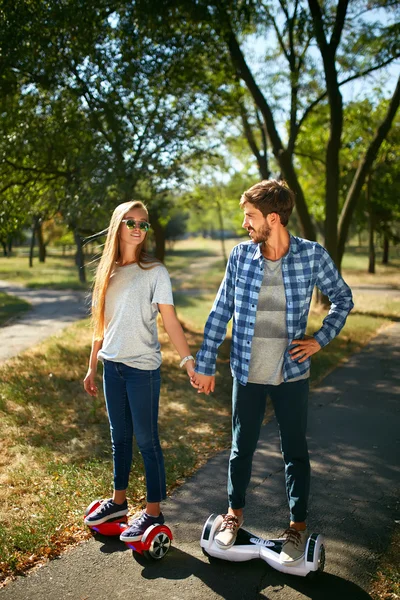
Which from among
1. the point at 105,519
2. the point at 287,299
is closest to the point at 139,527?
the point at 105,519

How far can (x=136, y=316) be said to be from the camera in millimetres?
3549

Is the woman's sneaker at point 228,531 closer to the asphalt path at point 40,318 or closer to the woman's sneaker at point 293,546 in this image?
the woman's sneaker at point 293,546

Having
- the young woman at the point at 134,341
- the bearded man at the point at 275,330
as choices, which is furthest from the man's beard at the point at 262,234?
the young woman at the point at 134,341

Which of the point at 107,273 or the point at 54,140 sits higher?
the point at 54,140

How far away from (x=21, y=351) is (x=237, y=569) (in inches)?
348

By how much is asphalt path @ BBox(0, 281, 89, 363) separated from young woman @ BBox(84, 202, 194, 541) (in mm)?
3429

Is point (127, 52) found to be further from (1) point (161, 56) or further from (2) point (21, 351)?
(2) point (21, 351)

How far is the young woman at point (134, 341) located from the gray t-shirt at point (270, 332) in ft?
1.41

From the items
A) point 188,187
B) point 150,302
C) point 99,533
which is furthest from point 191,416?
point 188,187

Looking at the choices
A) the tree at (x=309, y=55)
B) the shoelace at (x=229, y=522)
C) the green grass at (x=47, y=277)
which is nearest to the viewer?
the shoelace at (x=229, y=522)

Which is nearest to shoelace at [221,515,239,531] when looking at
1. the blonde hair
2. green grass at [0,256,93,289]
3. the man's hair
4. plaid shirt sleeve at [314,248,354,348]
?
plaid shirt sleeve at [314,248,354,348]

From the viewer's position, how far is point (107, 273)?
363 cm

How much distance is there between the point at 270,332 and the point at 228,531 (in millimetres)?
1209

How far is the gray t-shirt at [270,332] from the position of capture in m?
3.33
